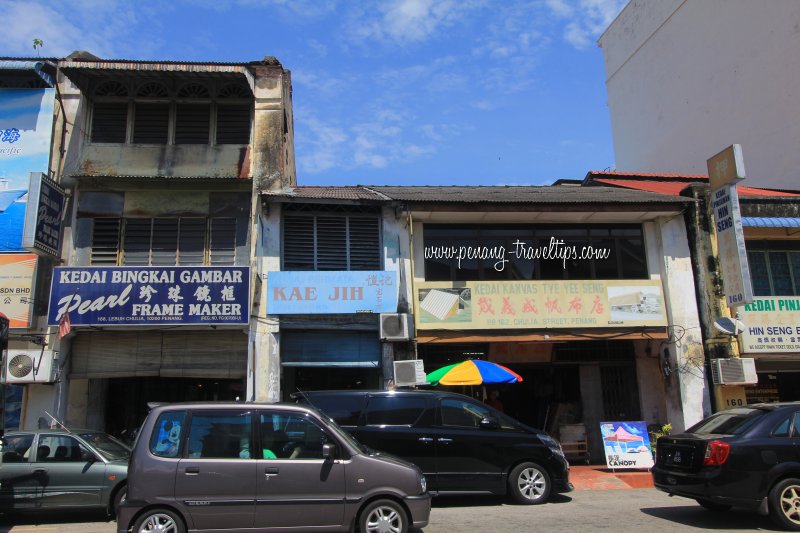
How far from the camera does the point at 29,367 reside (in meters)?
13.0

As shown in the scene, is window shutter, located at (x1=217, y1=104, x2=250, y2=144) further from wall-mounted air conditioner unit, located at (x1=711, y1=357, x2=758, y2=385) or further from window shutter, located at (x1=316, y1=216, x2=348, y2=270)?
wall-mounted air conditioner unit, located at (x1=711, y1=357, x2=758, y2=385)

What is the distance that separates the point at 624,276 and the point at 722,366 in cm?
303

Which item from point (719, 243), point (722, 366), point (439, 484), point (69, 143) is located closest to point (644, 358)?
point (722, 366)

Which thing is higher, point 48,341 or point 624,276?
point 624,276

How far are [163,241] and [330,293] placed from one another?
4.24 metres

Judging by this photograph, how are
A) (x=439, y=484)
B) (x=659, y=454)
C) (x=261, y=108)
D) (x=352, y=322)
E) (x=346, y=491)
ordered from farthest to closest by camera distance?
(x=261, y=108) → (x=352, y=322) → (x=439, y=484) → (x=659, y=454) → (x=346, y=491)

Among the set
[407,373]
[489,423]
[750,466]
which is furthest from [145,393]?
[750,466]

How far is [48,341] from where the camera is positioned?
1338cm

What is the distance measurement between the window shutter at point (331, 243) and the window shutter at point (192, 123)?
364 centimetres

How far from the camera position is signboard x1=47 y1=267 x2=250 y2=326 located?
13.1 meters

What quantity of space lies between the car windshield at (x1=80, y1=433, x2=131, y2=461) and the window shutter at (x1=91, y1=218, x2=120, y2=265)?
17.4 feet

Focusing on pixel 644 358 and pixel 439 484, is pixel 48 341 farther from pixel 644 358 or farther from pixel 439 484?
pixel 644 358

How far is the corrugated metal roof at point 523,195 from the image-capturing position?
14711 millimetres

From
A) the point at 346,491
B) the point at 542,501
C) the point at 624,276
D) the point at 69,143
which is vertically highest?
the point at 69,143
